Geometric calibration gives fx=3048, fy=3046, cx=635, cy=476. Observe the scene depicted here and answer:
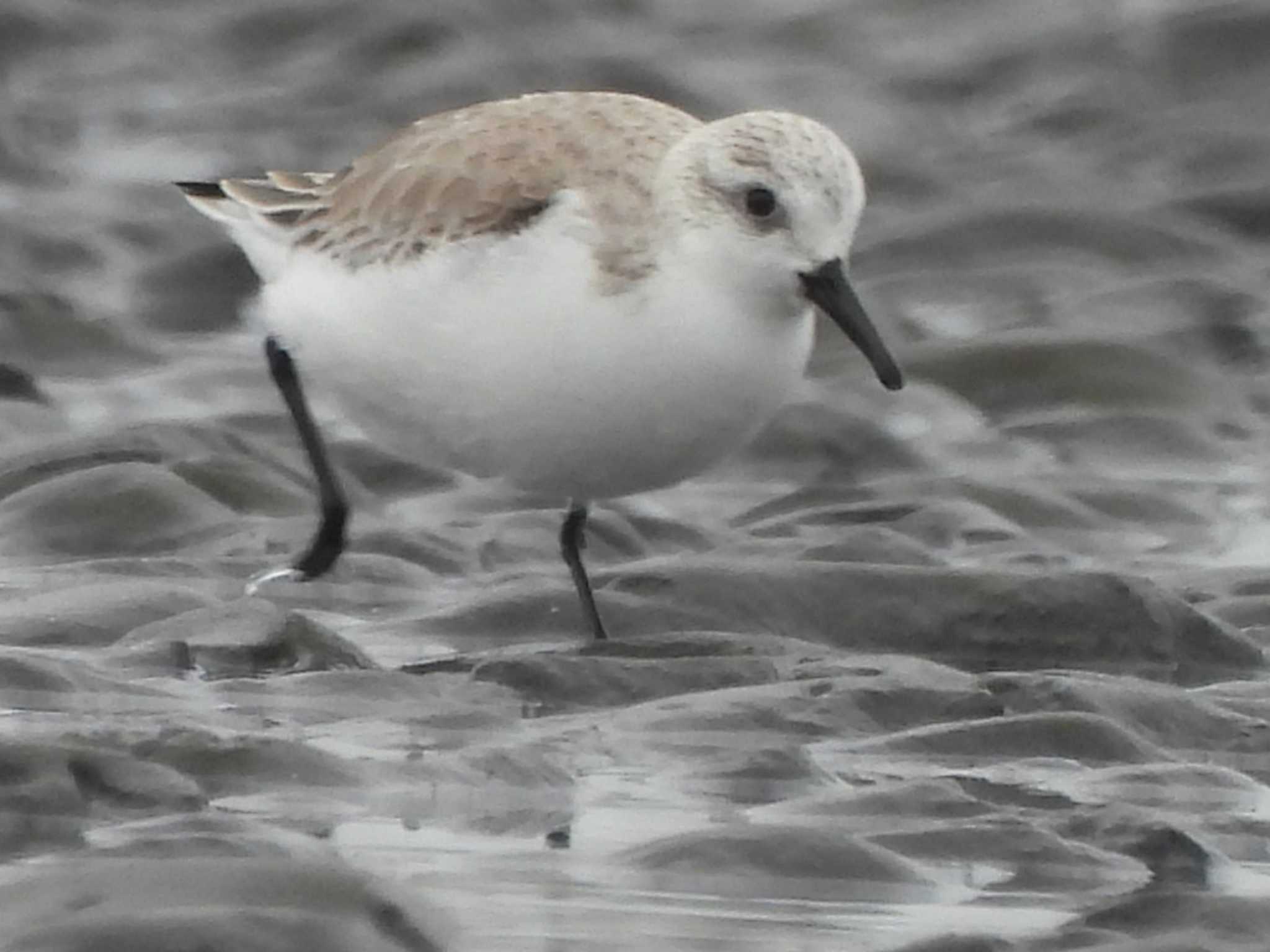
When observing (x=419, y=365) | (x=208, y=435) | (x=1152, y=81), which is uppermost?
(x=1152, y=81)

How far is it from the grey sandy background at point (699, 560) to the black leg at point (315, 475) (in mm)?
115

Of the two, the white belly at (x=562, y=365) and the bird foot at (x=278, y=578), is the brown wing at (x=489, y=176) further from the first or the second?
the bird foot at (x=278, y=578)

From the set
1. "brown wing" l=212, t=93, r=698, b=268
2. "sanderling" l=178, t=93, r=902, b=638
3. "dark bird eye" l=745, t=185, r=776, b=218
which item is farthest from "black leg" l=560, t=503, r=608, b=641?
"dark bird eye" l=745, t=185, r=776, b=218

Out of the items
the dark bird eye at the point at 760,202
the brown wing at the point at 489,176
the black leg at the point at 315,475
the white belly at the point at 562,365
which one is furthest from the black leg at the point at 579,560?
the dark bird eye at the point at 760,202

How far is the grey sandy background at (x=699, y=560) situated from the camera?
16.9ft

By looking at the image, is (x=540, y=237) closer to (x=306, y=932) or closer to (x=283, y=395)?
(x=283, y=395)

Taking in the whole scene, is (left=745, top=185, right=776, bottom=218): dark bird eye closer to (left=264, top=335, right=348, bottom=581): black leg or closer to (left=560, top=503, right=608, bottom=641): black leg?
(left=560, top=503, right=608, bottom=641): black leg

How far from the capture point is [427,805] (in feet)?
18.5

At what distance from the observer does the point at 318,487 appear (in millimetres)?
8531

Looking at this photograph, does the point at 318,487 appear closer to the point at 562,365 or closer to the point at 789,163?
the point at 562,365

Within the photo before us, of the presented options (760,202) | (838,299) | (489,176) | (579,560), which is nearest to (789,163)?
(760,202)

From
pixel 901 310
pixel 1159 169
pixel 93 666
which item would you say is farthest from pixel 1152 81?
pixel 93 666

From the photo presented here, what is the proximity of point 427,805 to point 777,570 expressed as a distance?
2118mm

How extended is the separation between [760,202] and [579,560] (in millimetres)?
1077
